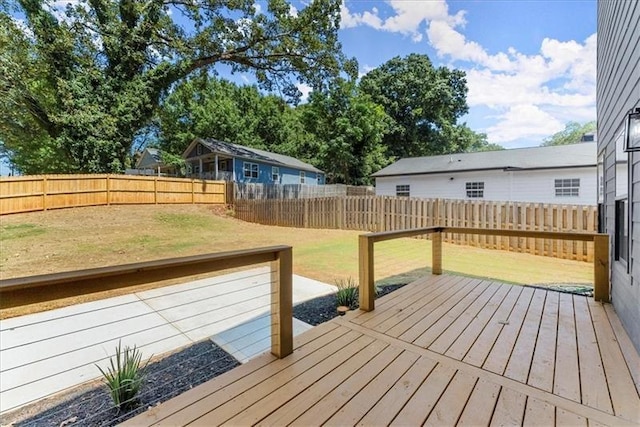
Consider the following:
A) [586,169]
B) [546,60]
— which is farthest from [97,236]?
[546,60]

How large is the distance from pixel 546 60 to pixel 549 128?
108 feet

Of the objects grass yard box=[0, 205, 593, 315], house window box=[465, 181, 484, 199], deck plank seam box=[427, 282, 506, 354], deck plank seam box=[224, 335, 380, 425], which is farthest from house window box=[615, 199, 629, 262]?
house window box=[465, 181, 484, 199]

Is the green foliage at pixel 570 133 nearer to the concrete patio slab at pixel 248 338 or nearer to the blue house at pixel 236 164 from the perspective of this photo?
the blue house at pixel 236 164

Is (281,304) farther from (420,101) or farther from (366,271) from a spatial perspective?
(420,101)

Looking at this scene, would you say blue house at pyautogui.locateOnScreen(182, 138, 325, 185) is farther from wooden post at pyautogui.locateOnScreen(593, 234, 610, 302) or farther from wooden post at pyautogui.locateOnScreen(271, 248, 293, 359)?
wooden post at pyautogui.locateOnScreen(593, 234, 610, 302)

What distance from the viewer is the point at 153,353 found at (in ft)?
8.70

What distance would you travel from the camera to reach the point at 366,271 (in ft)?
9.78

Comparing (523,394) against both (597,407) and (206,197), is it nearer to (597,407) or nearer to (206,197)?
(597,407)

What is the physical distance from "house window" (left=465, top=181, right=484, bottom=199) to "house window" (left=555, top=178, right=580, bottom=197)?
260 cm

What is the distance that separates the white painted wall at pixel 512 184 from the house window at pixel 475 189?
0.44ft

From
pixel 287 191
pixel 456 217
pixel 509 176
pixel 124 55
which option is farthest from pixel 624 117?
pixel 287 191

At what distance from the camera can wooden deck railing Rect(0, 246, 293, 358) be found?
3.88 ft

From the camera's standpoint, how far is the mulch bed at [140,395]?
1.81 meters

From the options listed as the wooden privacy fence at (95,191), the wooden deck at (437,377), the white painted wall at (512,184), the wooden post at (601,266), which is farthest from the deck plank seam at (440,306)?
the wooden privacy fence at (95,191)
